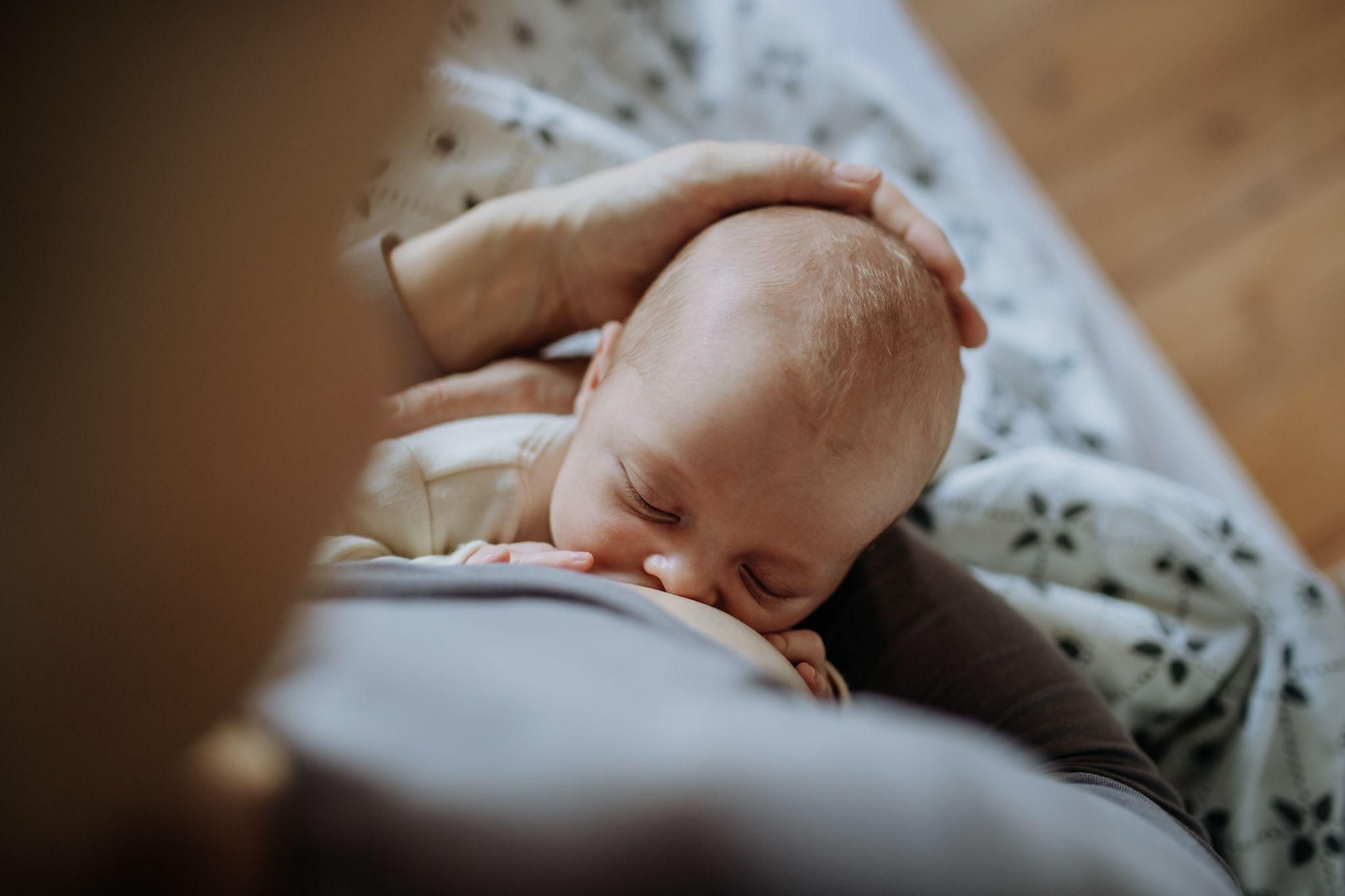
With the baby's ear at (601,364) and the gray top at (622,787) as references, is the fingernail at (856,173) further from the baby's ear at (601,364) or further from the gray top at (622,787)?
the gray top at (622,787)

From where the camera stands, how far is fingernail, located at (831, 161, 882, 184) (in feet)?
2.67

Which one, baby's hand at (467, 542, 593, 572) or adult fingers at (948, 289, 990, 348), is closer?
baby's hand at (467, 542, 593, 572)

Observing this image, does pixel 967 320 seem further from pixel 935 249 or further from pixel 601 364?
pixel 601 364

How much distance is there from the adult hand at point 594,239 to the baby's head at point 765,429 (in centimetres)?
8

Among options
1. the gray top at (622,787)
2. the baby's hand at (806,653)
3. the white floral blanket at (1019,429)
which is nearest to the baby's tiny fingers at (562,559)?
the baby's hand at (806,653)

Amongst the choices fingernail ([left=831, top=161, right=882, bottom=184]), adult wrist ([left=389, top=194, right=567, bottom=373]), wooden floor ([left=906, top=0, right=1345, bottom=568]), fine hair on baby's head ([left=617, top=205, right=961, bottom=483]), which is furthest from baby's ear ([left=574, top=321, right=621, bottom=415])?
wooden floor ([left=906, top=0, right=1345, bottom=568])

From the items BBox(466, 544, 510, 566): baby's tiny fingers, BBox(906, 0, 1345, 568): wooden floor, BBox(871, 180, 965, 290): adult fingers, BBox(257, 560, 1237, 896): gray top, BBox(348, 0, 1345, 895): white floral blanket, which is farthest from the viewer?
BBox(906, 0, 1345, 568): wooden floor

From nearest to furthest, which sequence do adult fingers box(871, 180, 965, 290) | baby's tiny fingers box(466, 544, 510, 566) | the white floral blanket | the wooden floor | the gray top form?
the gray top, baby's tiny fingers box(466, 544, 510, 566), adult fingers box(871, 180, 965, 290), the white floral blanket, the wooden floor

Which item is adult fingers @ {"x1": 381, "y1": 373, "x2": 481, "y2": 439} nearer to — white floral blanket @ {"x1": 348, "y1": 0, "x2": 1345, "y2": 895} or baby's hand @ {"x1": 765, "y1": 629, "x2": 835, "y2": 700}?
white floral blanket @ {"x1": 348, "y1": 0, "x2": 1345, "y2": 895}

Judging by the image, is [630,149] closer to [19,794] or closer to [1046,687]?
[1046,687]

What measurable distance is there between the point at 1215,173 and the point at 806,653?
5.28ft

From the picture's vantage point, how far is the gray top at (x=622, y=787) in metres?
0.30

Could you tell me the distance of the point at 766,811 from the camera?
0.97 ft

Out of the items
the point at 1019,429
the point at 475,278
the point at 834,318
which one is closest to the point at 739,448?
the point at 834,318
